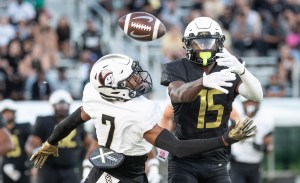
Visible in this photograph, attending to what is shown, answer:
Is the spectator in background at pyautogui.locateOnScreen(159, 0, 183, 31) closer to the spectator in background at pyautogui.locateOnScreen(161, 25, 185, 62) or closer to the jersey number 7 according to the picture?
the spectator in background at pyautogui.locateOnScreen(161, 25, 185, 62)

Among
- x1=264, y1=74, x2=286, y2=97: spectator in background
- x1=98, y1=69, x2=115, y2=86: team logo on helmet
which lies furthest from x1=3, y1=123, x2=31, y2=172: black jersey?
x1=98, y1=69, x2=115, y2=86: team logo on helmet

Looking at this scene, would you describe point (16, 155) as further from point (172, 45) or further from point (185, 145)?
point (185, 145)

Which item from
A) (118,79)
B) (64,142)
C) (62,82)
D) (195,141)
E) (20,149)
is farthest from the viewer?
(62,82)

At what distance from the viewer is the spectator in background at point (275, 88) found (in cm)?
1508

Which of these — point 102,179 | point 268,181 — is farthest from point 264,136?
point 102,179

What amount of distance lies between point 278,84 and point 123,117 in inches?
365

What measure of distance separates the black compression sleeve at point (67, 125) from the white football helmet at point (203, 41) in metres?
0.95

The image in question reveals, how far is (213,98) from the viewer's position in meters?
6.90

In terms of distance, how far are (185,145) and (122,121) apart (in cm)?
48

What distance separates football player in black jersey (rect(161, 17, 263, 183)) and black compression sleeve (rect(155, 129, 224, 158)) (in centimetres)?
63

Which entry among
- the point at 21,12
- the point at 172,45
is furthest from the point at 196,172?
the point at 21,12

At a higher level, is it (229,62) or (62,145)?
(229,62)

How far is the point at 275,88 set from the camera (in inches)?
596

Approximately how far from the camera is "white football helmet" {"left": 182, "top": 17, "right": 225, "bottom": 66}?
6.75 m
